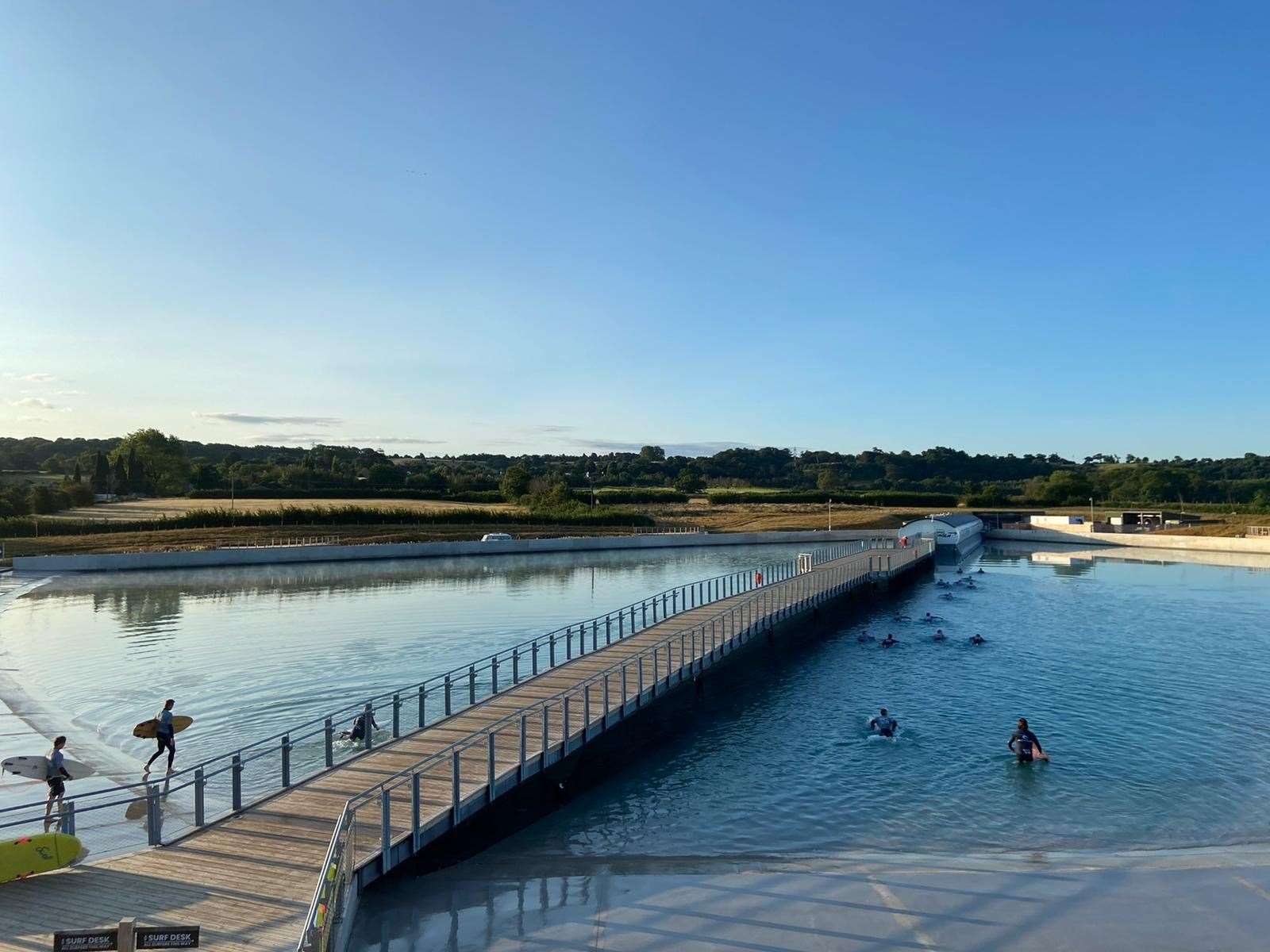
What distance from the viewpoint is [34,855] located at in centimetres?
1063

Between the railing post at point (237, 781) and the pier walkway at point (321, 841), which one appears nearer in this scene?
the pier walkway at point (321, 841)

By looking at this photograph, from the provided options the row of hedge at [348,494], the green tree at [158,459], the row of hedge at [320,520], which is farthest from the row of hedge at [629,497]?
the green tree at [158,459]

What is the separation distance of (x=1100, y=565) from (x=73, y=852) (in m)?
69.1

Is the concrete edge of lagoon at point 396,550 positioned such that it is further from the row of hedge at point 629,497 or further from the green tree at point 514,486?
the green tree at point 514,486

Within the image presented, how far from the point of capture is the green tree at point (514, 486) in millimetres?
110812

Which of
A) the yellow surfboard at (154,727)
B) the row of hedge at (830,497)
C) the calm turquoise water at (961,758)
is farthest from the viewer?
the row of hedge at (830,497)

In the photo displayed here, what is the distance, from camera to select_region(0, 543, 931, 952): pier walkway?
9.61 metres

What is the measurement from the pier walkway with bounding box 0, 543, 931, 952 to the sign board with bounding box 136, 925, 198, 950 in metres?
1.08

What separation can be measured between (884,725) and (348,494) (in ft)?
337

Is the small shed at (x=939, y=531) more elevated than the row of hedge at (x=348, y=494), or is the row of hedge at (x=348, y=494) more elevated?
the row of hedge at (x=348, y=494)

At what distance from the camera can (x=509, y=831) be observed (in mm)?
15234

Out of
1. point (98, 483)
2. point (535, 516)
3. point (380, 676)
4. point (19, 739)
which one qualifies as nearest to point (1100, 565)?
point (535, 516)

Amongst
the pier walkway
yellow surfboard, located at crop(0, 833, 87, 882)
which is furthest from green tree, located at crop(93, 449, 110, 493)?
yellow surfboard, located at crop(0, 833, 87, 882)

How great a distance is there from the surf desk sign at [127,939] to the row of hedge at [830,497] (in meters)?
110
